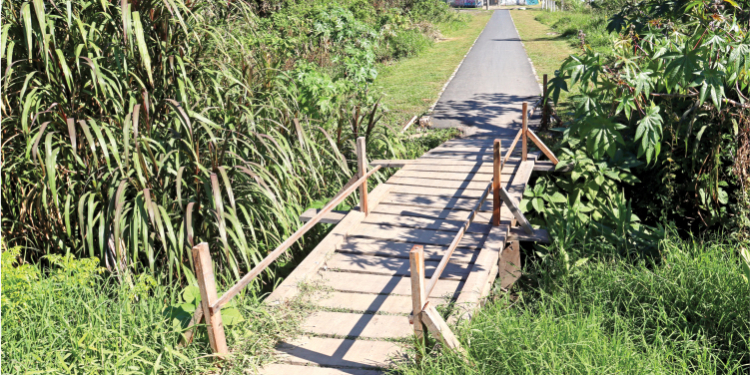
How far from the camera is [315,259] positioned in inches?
199

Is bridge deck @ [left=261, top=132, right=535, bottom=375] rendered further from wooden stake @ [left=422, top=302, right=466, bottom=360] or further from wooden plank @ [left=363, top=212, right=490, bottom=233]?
wooden stake @ [left=422, top=302, right=466, bottom=360]

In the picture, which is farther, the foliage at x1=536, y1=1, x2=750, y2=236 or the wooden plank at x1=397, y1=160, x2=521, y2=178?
the wooden plank at x1=397, y1=160, x2=521, y2=178

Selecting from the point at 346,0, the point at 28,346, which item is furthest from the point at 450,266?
the point at 346,0

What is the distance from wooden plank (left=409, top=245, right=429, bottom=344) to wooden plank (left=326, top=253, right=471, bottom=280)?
1.37 metres

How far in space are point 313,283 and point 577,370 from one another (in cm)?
229

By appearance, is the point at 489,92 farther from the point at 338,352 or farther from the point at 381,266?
the point at 338,352

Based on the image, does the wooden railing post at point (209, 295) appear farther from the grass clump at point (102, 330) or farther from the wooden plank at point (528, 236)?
the wooden plank at point (528, 236)

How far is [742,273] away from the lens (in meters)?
4.15

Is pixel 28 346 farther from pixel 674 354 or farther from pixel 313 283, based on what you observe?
pixel 674 354

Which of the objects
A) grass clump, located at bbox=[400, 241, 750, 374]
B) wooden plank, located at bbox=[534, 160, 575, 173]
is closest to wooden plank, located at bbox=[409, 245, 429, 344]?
grass clump, located at bbox=[400, 241, 750, 374]

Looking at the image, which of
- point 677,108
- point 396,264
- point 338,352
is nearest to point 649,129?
point 396,264

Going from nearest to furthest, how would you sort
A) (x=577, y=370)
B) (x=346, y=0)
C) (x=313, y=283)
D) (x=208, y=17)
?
(x=577, y=370), (x=313, y=283), (x=208, y=17), (x=346, y=0)

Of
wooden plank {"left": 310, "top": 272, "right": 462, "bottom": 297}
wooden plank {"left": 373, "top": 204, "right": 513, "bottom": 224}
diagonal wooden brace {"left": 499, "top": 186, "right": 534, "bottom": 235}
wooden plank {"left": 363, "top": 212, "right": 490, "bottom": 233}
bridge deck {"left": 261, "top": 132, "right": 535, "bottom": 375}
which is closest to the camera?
bridge deck {"left": 261, "top": 132, "right": 535, "bottom": 375}

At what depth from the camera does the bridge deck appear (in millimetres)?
3885
